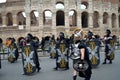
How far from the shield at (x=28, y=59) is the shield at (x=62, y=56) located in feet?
5.23

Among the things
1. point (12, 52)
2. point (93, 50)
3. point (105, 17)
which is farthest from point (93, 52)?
point (105, 17)

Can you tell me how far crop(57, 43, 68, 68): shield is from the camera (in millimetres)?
14680

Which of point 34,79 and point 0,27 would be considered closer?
point 34,79

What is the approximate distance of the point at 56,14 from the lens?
53.9 meters

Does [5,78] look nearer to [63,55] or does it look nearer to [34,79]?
[34,79]

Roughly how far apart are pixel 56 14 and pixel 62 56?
130 ft

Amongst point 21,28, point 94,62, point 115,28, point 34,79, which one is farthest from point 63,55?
point 115,28

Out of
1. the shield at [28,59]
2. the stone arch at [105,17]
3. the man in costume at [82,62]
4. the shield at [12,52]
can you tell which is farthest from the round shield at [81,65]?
the stone arch at [105,17]

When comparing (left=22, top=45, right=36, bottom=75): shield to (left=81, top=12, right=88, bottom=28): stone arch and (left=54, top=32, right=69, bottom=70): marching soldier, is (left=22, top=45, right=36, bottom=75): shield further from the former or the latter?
(left=81, top=12, right=88, bottom=28): stone arch

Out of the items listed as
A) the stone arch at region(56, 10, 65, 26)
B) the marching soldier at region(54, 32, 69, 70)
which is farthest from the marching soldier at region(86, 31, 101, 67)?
the stone arch at region(56, 10, 65, 26)

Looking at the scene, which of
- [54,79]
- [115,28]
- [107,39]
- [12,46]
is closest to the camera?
[54,79]

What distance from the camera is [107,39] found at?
A: 1667 centimetres

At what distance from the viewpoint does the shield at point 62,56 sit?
14680 mm

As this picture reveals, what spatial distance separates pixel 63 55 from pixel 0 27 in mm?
39827
